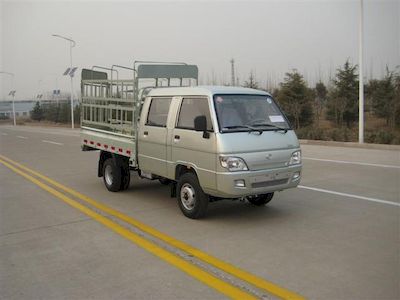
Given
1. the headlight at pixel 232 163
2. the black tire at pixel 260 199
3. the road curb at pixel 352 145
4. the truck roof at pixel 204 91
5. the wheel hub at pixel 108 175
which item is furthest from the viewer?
the road curb at pixel 352 145

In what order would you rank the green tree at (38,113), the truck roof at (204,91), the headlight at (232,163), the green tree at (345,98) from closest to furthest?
1. the headlight at (232,163)
2. the truck roof at (204,91)
3. the green tree at (345,98)
4. the green tree at (38,113)

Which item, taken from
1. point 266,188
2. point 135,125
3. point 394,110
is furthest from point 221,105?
point 394,110

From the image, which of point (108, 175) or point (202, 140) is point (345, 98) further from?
point (202, 140)

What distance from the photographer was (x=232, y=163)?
20.5ft

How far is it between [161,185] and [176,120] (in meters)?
2.88

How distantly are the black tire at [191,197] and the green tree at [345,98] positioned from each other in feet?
71.4

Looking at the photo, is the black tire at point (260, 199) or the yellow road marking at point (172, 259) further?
the black tire at point (260, 199)

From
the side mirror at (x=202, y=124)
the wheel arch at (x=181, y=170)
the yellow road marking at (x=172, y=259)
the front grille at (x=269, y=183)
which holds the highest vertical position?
the side mirror at (x=202, y=124)

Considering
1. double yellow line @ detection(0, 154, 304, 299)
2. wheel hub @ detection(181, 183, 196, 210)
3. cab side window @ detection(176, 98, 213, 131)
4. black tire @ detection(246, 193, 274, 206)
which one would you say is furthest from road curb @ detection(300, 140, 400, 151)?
double yellow line @ detection(0, 154, 304, 299)

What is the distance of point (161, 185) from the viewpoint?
988 centimetres

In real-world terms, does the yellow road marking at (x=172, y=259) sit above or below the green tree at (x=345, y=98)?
below

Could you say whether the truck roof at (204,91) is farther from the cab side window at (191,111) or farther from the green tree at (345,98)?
the green tree at (345,98)

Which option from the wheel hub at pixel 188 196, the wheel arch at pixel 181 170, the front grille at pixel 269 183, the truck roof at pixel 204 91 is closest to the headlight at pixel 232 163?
the front grille at pixel 269 183

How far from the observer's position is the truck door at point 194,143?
6.45 m
